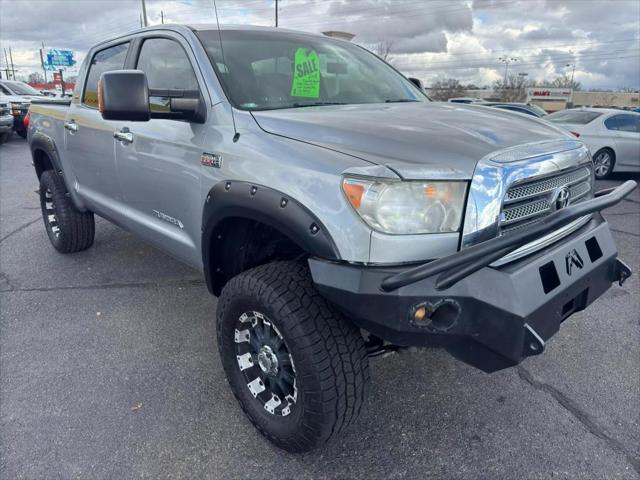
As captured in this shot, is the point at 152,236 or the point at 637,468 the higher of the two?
the point at 152,236

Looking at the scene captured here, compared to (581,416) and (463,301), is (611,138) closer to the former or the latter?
(581,416)

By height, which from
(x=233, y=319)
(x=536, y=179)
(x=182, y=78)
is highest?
(x=182, y=78)

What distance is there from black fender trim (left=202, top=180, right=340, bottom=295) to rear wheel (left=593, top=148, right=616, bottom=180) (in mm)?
9343

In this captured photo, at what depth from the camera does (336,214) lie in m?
1.85

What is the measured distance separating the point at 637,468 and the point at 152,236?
2.88 meters

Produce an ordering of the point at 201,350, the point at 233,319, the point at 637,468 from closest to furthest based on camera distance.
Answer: the point at 637,468
the point at 233,319
the point at 201,350

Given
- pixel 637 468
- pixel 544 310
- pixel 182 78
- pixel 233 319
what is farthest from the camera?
pixel 182 78

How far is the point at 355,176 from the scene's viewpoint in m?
1.82

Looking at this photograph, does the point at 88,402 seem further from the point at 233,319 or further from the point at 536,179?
the point at 536,179

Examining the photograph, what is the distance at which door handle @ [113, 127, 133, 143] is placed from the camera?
3182 mm

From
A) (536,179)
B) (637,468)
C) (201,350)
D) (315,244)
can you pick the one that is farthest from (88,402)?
(637,468)

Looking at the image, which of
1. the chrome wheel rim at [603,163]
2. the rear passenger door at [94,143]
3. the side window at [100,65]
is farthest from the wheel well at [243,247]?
the chrome wheel rim at [603,163]

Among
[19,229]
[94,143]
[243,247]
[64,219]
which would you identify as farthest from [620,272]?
[19,229]

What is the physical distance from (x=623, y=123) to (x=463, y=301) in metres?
10.1
